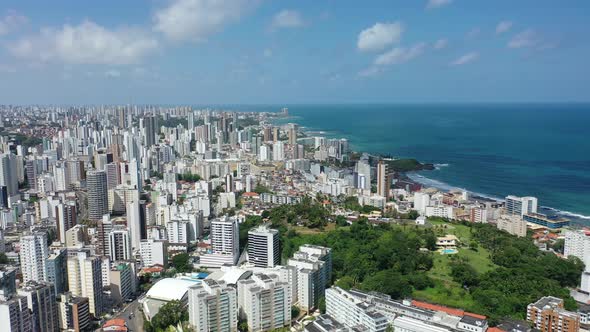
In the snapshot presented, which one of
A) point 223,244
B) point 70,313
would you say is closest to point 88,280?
point 70,313

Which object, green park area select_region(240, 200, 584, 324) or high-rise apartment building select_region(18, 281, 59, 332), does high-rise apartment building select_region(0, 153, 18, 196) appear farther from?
high-rise apartment building select_region(18, 281, 59, 332)

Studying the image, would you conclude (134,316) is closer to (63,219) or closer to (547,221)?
(63,219)

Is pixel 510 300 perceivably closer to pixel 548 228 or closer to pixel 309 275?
pixel 309 275

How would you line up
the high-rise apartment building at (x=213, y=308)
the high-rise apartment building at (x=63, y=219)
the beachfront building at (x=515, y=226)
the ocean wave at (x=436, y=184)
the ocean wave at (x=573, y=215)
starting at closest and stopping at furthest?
the high-rise apartment building at (x=213, y=308) < the high-rise apartment building at (x=63, y=219) < the beachfront building at (x=515, y=226) < the ocean wave at (x=573, y=215) < the ocean wave at (x=436, y=184)

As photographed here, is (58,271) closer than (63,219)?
Yes

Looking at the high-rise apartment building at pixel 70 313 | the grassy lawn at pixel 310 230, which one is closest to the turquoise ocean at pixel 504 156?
the grassy lawn at pixel 310 230

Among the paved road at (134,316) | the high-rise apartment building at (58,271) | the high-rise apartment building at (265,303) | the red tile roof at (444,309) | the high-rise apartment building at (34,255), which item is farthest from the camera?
the high-rise apartment building at (34,255)

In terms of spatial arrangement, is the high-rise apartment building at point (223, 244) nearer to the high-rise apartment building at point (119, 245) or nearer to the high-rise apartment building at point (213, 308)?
the high-rise apartment building at point (119, 245)
